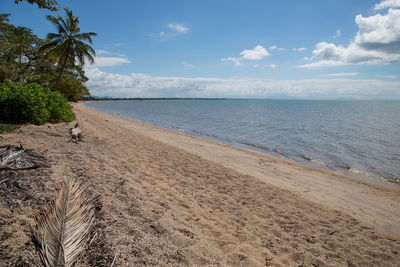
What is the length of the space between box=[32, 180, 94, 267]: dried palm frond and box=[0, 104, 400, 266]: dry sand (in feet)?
0.72

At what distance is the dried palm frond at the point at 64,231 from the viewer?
74.8 inches

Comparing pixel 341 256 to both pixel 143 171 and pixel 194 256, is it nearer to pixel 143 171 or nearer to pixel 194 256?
pixel 194 256

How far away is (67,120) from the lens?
12.5m

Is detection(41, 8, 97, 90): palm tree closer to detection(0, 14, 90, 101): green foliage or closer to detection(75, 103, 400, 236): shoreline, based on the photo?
detection(0, 14, 90, 101): green foliage

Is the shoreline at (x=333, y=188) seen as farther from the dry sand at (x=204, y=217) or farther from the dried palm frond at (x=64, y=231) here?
the dried palm frond at (x=64, y=231)

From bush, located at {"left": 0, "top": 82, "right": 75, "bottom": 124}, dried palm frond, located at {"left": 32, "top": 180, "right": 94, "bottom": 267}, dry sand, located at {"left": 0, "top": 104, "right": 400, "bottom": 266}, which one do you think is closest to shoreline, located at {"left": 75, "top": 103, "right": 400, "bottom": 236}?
dry sand, located at {"left": 0, "top": 104, "right": 400, "bottom": 266}

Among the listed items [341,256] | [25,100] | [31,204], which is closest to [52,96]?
[25,100]

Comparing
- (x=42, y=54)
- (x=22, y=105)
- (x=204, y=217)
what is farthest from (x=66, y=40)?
(x=204, y=217)

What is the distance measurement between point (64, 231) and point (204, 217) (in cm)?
285

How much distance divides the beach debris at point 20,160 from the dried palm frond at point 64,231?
1897 mm

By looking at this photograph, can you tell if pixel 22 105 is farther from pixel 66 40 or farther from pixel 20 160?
pixel 66 40

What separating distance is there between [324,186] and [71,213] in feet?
29.7

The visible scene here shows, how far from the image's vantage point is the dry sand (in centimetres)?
276

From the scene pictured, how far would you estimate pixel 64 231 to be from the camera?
211 centimetres
